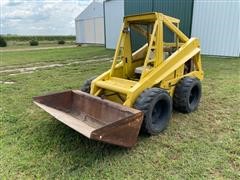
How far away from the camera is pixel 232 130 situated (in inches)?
134

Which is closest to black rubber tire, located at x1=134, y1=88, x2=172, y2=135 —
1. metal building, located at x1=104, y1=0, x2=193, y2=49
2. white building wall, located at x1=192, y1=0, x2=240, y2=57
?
metal building, located at x1=104, y1=0, x2=193, y2=49

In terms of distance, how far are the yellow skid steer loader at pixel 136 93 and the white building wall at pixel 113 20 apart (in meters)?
13.4

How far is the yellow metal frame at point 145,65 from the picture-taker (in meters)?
3.40

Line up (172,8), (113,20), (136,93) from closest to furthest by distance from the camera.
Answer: (136,93), (172,8), (113,20)

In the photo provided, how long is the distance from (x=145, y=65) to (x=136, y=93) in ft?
1.57

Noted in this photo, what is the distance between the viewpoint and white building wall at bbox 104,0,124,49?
17.0 meters

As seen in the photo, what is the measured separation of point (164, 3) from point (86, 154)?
11.0 metres

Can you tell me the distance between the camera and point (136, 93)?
3.21 m

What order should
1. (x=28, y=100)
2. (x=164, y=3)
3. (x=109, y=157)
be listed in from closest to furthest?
(x=109, y=157), (x=28, y=100), (x=164, y=3)

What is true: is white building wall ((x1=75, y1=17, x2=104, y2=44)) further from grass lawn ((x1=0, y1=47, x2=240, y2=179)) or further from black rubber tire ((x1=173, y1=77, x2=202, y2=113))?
grass lawn ((x1=0, y1=47, x2=240, y2=179))

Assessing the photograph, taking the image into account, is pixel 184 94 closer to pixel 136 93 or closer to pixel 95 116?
pixel 136 93

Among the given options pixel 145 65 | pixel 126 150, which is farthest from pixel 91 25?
pixel 126 150

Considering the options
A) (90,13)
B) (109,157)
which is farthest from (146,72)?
(90,13)

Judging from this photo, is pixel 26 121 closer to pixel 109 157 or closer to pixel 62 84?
pixel 109 157
